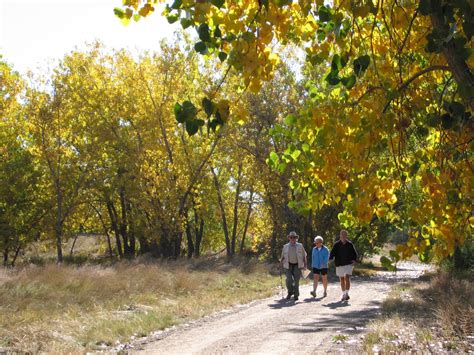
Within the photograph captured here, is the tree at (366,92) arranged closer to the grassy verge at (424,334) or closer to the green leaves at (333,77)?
the green leaves at (333,77)

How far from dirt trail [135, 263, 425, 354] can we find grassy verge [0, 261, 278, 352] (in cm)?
87

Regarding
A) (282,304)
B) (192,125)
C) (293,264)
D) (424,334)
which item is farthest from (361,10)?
(293,264)

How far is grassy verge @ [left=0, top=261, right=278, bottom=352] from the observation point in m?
8.72

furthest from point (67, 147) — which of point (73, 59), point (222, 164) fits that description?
point (222, 164)

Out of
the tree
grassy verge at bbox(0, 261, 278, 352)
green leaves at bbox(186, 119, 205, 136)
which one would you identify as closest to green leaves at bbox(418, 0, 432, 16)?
the tree

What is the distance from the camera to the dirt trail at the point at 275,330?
26.5ft

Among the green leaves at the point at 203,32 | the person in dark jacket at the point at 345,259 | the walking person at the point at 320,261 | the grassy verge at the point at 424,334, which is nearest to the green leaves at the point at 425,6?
the green leaves at the point at 203,32

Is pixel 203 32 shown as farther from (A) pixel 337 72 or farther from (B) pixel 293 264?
(B) pixel 293 264

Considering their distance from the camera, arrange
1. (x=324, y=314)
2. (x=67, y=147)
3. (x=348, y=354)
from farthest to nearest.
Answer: (x=67, y=147)
(x=324, y=314)
(x=348, y=354)

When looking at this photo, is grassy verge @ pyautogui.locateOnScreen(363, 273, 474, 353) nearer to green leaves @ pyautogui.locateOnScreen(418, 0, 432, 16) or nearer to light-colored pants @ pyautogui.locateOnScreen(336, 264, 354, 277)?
light-colored pants @ pyautogui.locateOnScreen(336, 264, 354, 277)

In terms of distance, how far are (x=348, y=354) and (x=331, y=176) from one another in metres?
3.93

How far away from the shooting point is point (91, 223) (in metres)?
39.2

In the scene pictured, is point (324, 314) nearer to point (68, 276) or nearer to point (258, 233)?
point (68, 276)

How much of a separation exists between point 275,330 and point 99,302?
478 centimetres
